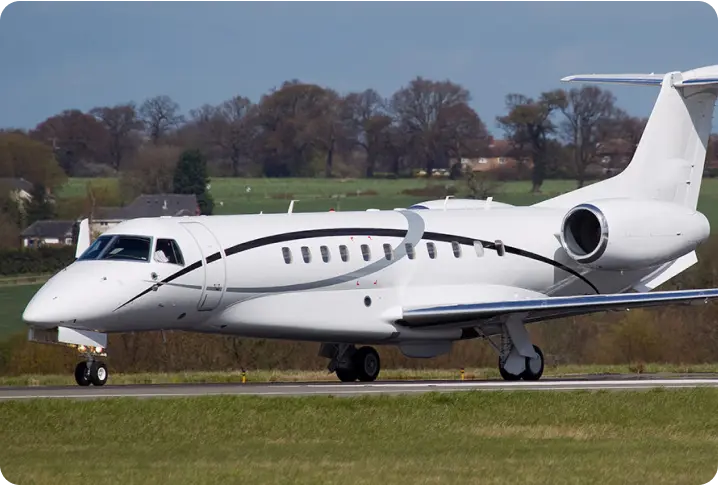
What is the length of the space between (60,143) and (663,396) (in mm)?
34938

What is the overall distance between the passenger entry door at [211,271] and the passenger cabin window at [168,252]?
1.45 ft

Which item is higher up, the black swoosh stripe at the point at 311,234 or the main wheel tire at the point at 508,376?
the black swoosh stripe at the point at 311,234

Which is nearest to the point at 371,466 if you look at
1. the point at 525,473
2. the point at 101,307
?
the point at 525,473

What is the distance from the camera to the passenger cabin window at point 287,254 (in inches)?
1121

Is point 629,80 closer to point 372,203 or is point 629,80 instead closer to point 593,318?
point 593,318

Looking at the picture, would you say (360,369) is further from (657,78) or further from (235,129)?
(235,129)

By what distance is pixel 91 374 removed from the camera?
2677 cm

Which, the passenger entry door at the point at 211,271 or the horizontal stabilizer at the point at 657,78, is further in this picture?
the horizontal stabilizer at the point at 657,78

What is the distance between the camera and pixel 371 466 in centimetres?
1681

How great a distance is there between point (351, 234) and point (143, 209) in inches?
896

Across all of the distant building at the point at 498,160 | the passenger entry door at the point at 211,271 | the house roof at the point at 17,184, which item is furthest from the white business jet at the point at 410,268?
the house roof at the point at 17,184

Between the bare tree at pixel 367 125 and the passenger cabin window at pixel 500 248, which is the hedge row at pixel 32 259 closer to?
the bare tree at pixel 367 125

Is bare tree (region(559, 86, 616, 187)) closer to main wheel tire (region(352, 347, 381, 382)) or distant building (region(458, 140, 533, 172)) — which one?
distant building (region(458, 140, 533, 172))

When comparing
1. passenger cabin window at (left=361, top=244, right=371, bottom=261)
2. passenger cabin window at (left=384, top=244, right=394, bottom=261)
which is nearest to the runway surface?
passenger cabin window at (left=361, top=244, right=371, bottom=261)
